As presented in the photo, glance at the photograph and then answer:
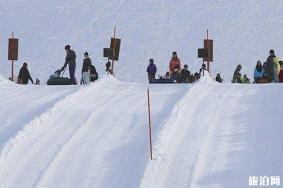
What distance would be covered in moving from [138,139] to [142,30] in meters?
34.9

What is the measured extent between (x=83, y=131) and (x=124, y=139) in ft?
2.58

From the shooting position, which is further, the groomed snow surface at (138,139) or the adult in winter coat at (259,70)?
the adult in winter coat at (259,70)

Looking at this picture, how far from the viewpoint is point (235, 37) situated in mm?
44531

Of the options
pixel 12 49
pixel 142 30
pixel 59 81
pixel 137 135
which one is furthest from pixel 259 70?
pixel 142 30

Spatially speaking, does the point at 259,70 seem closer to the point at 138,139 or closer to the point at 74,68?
the point at 74,68

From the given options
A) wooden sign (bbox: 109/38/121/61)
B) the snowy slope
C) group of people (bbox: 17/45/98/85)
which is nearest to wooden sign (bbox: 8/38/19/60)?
group of people (bbox: 17/45/98/85)

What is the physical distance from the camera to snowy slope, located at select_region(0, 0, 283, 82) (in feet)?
135

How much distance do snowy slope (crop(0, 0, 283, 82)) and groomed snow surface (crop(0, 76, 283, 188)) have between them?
71.6ft

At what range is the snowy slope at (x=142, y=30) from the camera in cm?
4106

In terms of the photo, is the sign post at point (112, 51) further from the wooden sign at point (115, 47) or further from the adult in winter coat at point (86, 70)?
the adult in winter coat at point (86, 70)

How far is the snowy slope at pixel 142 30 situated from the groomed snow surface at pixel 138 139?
71.6ft

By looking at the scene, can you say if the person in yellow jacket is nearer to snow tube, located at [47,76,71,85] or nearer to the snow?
the snow

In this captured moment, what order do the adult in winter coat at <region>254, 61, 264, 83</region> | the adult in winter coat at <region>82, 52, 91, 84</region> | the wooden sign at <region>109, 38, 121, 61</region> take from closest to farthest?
the adult in winter coat at <region>82, 52, 91, 84</region> → the adult in winter coat at <region>254, 61, 264, 83</region> → the wooden sign at <region>109, 38, 121, 61</region>

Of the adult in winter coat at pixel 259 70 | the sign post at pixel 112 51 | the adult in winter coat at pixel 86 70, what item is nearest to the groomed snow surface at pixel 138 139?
the adult in winter coat at pixel 86 70
